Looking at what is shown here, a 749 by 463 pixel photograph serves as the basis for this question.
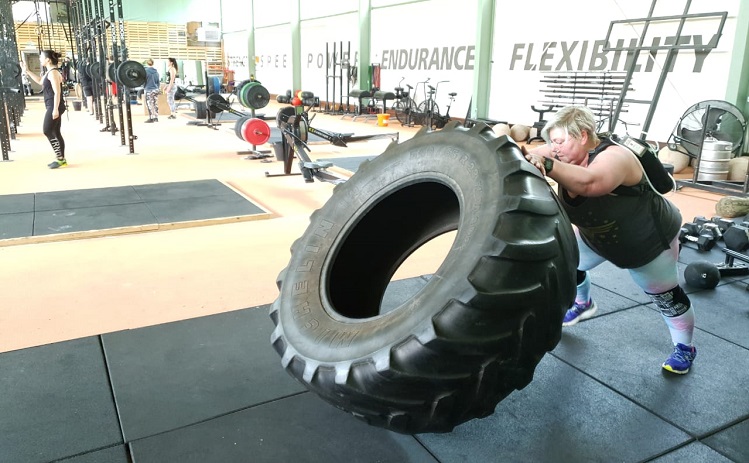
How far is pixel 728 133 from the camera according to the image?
5797mm

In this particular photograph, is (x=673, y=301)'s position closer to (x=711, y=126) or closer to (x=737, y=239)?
(x=737, y=239)

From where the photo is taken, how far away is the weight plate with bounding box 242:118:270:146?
6.63 m

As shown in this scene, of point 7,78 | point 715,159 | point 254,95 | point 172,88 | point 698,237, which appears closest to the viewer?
point 698,237

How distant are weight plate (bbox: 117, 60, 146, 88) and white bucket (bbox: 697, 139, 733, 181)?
6.90 metres

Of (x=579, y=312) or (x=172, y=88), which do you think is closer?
(x=579, y=312)

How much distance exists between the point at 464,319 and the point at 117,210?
12.8 feet

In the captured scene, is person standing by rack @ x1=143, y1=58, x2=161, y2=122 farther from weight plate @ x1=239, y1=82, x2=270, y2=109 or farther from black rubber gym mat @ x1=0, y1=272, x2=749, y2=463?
black rubber gym mat @ x1=0, y1=272, x2=749, y2=463

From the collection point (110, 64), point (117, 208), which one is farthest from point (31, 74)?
point (117, 208)

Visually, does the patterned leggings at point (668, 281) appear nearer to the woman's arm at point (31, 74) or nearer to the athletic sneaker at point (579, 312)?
the athletic sneaker at point (579, 312)

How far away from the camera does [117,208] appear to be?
4.46 meters

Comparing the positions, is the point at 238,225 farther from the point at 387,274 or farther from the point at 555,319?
the point at 555,319

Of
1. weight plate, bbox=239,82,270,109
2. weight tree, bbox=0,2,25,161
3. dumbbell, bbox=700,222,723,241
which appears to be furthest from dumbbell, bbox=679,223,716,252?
weight tree, bbox=0,2,25,161

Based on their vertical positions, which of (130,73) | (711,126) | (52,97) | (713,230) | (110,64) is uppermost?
(110,64)

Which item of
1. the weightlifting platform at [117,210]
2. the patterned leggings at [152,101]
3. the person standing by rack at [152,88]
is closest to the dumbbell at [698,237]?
the weightlifting platform at [117,210]
